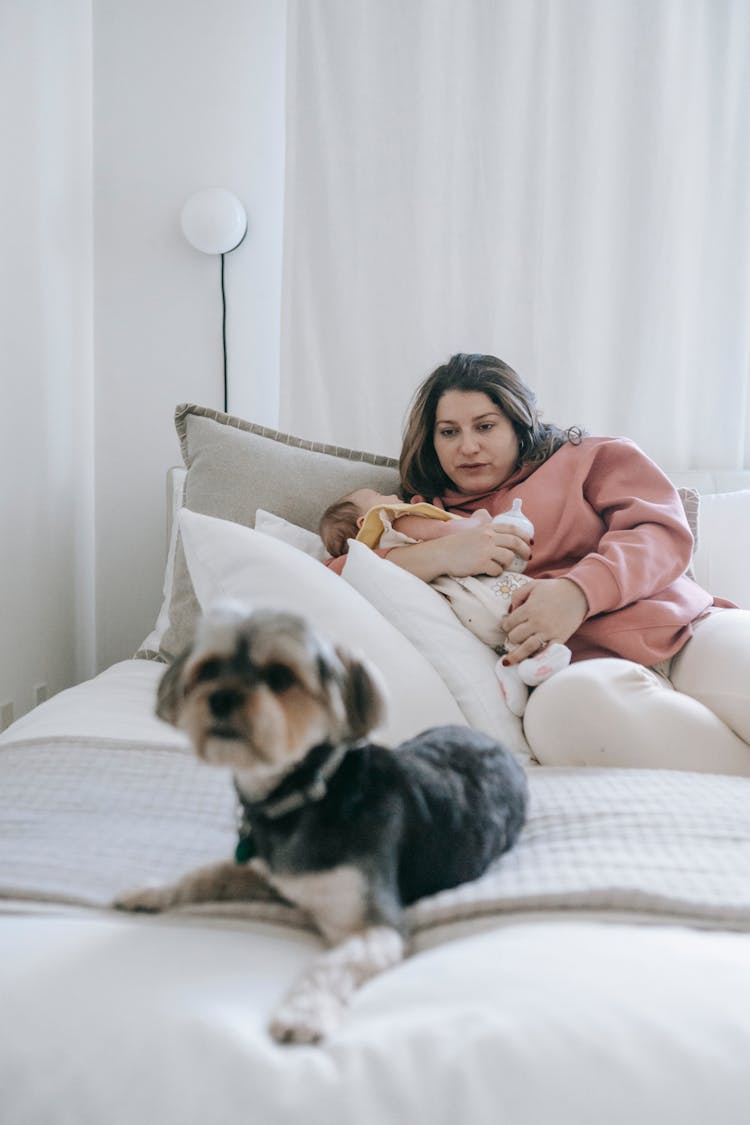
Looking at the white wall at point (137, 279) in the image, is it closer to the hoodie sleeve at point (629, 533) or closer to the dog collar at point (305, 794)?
the hoodie sleeve at point (629, 533)

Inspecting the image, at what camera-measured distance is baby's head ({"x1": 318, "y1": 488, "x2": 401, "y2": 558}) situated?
Answer: 5.41ft

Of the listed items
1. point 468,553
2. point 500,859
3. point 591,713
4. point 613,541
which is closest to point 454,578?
point 468,553

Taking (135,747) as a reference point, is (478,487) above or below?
above

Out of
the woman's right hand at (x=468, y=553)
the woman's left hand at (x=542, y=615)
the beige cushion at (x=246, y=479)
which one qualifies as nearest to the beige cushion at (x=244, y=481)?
the beige cushion at (x=246, y=479)

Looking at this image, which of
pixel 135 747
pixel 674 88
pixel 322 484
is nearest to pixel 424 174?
pixel 674 88

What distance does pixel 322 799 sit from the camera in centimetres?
67

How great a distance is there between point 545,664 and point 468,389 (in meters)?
0.66

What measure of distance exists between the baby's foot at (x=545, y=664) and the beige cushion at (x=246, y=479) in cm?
62

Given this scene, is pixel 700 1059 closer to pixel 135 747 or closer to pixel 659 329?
pixel 135 747

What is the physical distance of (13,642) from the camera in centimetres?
218

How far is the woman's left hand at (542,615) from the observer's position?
1.33 meters

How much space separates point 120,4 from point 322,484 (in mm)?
1683

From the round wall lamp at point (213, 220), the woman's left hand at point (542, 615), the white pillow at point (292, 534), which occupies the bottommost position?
the woman's left hand at point (542, 615)

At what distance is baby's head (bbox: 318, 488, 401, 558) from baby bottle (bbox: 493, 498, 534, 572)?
0.23 metres
